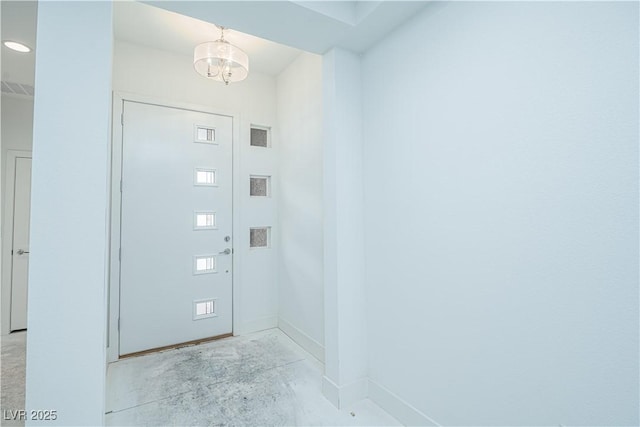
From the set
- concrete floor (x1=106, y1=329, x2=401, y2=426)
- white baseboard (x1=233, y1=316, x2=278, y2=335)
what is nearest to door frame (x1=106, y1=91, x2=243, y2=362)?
concrete floor (x1=106, y1=329, x2=401, y2=426)

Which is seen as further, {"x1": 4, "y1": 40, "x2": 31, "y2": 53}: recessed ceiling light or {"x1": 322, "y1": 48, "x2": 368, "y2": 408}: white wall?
{"x1": 4, "y1": 40, "x2": 31, "y2": 53}: recessed ceiling light

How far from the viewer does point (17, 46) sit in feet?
8.62

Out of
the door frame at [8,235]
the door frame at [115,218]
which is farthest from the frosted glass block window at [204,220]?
the door frame at [8,235]

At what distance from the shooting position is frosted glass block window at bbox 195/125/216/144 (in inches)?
123

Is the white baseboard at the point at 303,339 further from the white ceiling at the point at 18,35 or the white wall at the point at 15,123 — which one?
the white wall at the point at 15,123

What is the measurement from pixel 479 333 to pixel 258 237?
2512mm

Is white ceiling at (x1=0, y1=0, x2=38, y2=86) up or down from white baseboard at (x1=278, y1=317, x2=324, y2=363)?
up

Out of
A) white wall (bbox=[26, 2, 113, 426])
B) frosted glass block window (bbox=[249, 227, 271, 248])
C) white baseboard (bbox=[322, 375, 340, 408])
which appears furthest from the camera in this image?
frosted glass block window (bbox=[249, 227, 271, 248])

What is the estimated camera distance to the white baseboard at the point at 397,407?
5.73 feet

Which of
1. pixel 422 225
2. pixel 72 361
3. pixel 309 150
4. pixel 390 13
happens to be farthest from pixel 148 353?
pixel 390 13

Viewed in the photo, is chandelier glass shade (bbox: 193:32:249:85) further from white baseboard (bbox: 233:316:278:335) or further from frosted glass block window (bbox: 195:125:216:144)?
white baseboard (bbox: 233:316:278:335)

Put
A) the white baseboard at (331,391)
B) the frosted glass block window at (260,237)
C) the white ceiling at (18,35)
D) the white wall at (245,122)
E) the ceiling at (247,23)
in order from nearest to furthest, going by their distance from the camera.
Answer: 1. the ceiling at (247,23)
2. the white baseboard at (331,391)
3. the white ceiling at (18,35)
4. the white wall at (245,122)
5. the frosted glass block window at (260,237)

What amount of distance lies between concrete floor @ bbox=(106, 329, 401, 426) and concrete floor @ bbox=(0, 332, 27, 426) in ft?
1.77

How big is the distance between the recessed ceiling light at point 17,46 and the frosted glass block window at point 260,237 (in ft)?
8.50
